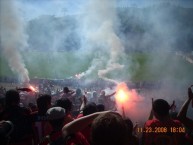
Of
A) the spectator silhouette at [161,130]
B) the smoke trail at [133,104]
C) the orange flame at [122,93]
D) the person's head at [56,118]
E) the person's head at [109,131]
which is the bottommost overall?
the smoke trail at [133,104]

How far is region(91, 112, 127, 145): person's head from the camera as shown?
1.74 metres

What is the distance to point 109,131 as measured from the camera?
174cm

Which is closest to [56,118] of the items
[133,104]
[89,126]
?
[89,126]

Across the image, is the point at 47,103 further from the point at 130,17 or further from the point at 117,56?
the point at 130,17

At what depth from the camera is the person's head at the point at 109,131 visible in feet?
5.70

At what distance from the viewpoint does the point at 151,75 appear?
92.6ft

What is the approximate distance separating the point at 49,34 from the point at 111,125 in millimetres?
45641

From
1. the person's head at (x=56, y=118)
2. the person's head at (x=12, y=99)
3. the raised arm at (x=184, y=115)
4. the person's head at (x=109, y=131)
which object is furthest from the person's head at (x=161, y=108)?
the person's head at (x=12, y=99)

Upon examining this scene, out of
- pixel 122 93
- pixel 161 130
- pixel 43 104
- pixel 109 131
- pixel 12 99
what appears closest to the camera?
pixel 109 131

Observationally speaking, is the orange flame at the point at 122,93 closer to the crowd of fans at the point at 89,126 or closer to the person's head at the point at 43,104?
the crowd of fans at the point at 89,126

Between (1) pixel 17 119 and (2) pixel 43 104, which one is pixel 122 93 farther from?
(1) pixel 17 119

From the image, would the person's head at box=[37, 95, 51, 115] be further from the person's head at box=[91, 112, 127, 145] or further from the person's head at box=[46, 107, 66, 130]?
the person's head at box=[91, 112, 127, 145]

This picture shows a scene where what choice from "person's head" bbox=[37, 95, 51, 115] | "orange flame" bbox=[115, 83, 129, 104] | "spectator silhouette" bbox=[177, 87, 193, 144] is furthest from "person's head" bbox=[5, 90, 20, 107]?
"orange flame" bbox=[115, 83, 129, 104]

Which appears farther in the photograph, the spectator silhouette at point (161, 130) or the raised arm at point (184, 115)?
the raised arm at point (184, 115)
